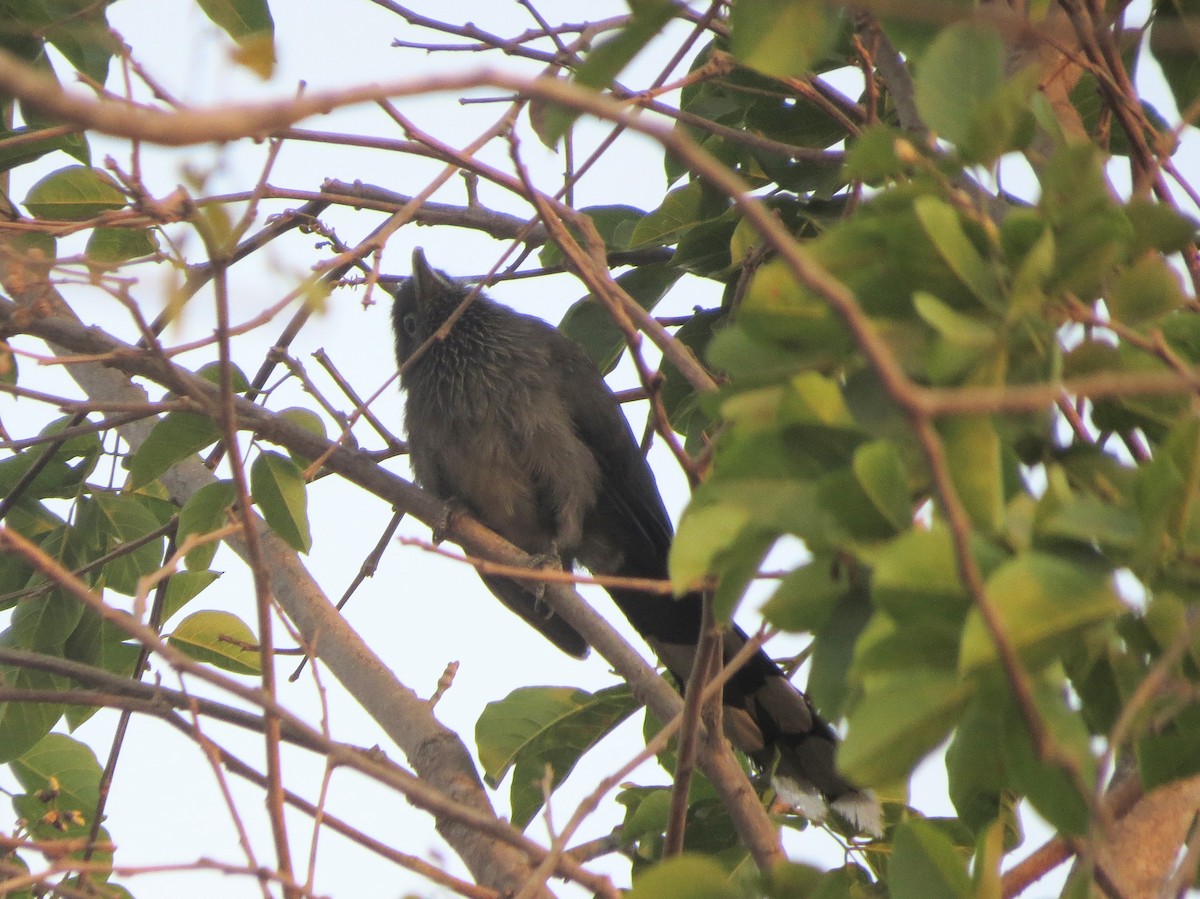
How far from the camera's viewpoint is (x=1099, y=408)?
177 cm

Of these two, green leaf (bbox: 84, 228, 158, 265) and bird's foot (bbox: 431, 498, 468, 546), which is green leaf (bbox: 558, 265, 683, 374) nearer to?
bird's foot (bbox: 431, 498, 468, 546)

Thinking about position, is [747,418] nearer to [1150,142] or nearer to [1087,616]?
[1087,616]

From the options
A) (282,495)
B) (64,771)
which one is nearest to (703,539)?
(282,495)

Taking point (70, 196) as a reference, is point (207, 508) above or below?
below

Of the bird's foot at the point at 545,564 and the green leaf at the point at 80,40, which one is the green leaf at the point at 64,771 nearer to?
the bird's foot at the point at 545,564

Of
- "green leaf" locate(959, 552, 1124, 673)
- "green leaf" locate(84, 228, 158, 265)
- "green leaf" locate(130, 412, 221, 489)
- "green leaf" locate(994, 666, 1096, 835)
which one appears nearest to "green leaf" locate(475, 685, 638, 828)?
"green leaf" locate(130, 412, 221, 489)

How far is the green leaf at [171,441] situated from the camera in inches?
118

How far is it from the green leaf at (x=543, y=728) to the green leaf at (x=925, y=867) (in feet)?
5.81

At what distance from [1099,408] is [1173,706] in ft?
1.46

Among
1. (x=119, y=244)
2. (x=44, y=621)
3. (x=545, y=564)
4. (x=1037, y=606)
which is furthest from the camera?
(x=545, y=564)

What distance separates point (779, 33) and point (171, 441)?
1887 millimetres

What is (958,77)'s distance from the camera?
1604mm

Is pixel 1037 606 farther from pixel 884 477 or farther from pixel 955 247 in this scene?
pixel 955 247

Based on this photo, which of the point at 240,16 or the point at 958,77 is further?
the point at 240,16
